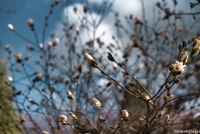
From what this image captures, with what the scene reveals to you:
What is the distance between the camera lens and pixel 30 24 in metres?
2.39

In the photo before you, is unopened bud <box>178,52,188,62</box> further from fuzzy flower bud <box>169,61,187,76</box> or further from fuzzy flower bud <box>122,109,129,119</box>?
fuzzy flower bud <box>122,109,129,119</box>

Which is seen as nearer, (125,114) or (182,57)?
(182,57)

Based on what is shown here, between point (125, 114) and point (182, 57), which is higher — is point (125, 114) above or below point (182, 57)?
below

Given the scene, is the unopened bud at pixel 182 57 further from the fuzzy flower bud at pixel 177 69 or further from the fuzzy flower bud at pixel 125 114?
the fuzzy flower bud at pixel 125 114

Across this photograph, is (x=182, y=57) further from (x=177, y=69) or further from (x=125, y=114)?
(x=125, y=114)

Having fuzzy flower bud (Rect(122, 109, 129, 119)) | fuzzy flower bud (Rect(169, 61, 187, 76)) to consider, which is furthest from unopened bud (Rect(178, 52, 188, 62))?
fuzzy flower bud (Rect(122, 109, 129, 119))

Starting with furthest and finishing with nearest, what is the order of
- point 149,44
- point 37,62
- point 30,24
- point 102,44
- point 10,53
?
1. point 37,62
2. point 102,44
3. point 149,44
4. point 10,53
5. point 30,24

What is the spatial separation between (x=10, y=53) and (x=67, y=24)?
0.76m

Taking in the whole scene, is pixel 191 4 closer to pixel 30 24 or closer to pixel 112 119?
pixel 30 24

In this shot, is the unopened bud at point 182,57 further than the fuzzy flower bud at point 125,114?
No

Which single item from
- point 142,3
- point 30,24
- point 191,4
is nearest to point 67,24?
point 30,24

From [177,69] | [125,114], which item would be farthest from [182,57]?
[125,114]

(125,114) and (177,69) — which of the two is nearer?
(177,69)

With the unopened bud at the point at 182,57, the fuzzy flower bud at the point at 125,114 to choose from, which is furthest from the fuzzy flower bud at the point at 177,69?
the fuzzy flower bud at the point at 125,114
